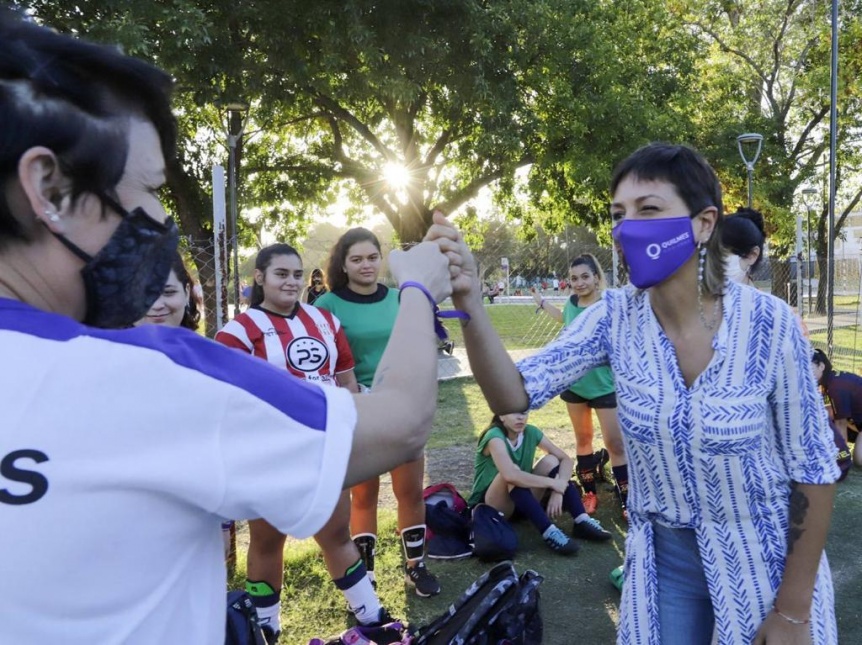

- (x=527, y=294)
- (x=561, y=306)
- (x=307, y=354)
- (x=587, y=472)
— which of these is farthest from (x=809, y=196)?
(x=307, y=354)

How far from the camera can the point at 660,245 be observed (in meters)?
1.83

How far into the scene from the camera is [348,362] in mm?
4055

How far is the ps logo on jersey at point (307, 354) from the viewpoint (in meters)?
3.78

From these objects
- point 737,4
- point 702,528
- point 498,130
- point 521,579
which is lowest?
point 521,579

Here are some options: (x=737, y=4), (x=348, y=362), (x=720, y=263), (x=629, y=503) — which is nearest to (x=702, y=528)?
(x=629, y=503)

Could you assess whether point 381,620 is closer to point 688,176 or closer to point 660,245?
point 660,245

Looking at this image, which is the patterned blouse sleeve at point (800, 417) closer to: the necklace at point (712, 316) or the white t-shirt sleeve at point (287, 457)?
the necklace at point (712, 316)

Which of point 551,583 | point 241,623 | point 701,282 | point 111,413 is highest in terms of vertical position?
point 701,282

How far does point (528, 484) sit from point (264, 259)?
7.38ft

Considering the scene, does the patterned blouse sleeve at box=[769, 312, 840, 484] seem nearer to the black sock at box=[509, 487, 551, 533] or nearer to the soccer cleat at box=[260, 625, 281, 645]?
the soccer cleat at box=[260, 625, 281, 645]

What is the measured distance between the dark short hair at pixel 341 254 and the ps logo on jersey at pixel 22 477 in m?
3.66

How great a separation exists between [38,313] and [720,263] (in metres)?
1.67

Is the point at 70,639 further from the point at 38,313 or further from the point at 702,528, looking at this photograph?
the point at 702,528

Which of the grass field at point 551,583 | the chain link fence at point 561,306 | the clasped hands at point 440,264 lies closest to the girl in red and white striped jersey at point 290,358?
the grass field at point 551,583
